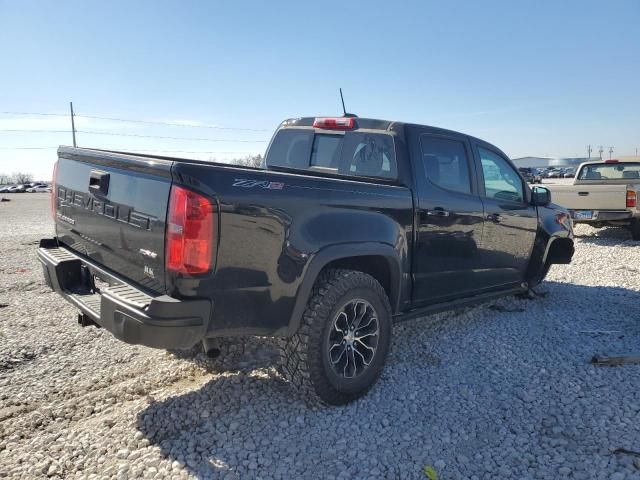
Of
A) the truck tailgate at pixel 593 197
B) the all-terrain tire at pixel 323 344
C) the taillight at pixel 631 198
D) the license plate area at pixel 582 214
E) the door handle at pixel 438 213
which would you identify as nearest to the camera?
the all-terrain tire at pixel 323 344

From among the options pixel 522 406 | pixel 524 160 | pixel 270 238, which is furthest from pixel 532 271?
pixel 524 160

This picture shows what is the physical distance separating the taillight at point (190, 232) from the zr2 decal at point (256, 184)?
0.68ft

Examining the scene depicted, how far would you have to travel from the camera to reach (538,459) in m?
2.72

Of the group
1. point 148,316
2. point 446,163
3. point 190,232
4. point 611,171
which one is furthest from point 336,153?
point 611,171

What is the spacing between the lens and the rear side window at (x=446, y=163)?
402 cm

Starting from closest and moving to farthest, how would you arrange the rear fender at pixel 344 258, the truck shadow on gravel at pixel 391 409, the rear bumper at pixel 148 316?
the rear bumper at pixel 148 316, the truck shadow on gravel at pixel 391 409, the rear fender at pixel 344 258

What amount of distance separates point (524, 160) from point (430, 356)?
16247 cm

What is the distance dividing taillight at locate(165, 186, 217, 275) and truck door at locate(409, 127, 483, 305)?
5.92 ft

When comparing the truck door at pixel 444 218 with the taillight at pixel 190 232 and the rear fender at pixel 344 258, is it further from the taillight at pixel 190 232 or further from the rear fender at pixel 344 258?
the taillight at pixel 190 232

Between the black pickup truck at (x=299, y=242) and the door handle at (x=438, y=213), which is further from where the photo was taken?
the door handle at (x=438, y=213)

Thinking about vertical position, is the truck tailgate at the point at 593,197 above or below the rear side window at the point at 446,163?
below

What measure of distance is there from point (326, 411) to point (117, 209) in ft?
6.00

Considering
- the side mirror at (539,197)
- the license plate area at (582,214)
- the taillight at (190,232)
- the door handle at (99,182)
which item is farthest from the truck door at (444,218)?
the license plate area at (582,214)

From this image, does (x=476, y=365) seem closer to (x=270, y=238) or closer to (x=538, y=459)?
(x=538, y=459)
